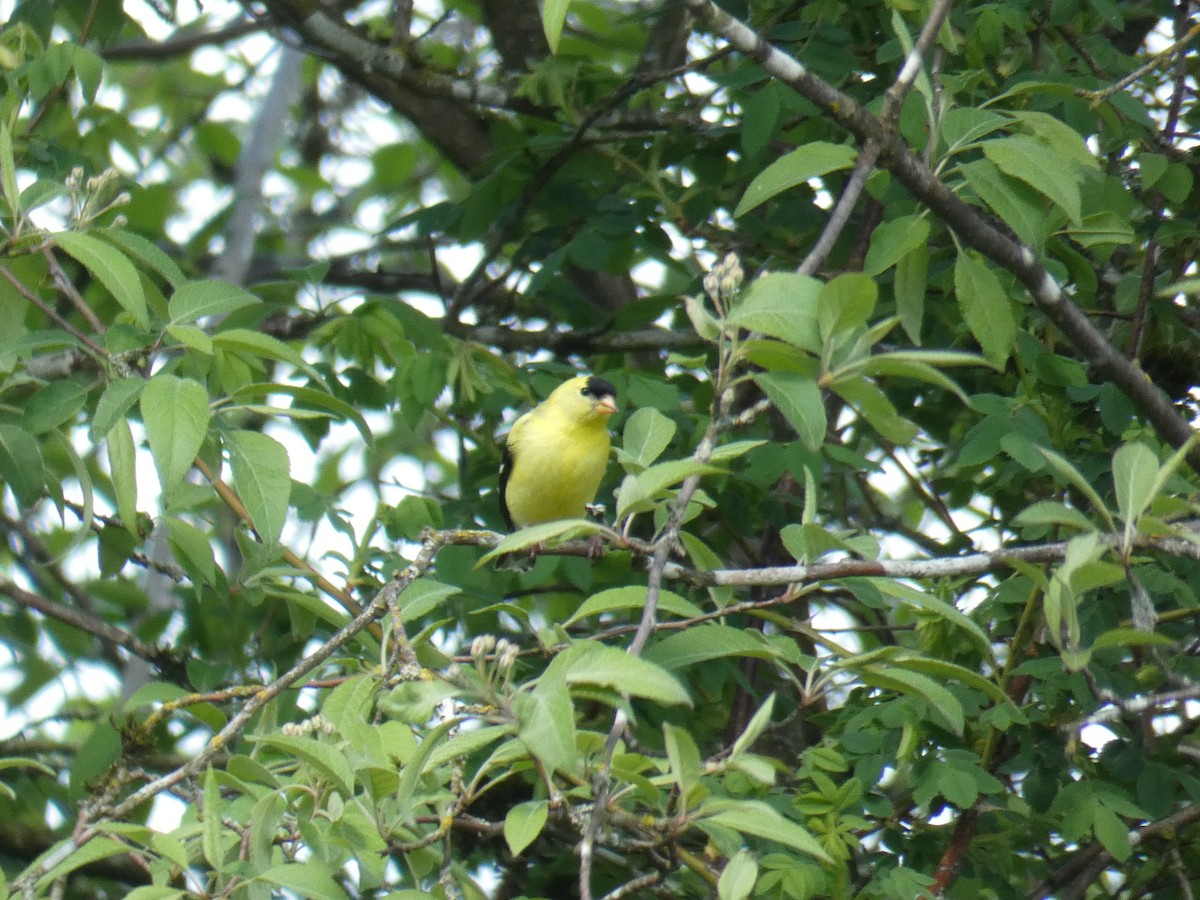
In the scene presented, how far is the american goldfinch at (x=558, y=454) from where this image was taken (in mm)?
5172

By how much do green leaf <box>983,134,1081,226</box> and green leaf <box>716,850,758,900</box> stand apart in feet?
3.95

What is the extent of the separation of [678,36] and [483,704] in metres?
4.19

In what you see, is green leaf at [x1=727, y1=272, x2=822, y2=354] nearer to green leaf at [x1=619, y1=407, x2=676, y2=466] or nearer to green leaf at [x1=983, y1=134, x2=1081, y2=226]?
green leaf at [x1=619, y1=407, x2=676, y2=466]

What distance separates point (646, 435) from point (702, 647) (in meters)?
0.42

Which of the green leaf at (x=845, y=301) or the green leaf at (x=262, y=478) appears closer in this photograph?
the green leaf at (x=845, y=301)

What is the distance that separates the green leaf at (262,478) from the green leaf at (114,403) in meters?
0.18

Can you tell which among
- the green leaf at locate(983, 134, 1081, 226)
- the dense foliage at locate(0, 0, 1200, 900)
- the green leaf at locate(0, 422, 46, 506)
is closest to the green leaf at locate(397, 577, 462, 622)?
the dense foliage at locate(0, 0, 1200, 900)

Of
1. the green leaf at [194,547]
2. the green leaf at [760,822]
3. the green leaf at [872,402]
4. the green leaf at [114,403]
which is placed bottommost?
the green leaf at [760,822]

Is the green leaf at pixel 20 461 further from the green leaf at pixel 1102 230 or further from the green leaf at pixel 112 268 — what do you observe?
the green leaf at pixel 1102 230

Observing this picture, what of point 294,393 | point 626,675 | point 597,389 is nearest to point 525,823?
point 626,675

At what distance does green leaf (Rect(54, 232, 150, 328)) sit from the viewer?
2.34 meters

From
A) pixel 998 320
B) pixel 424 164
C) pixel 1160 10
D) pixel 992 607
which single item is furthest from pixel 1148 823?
pixel 424 164

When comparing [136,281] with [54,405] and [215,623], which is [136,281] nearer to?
[54,405]

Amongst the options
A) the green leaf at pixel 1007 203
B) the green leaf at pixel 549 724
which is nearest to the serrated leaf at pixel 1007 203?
the green leaf at pixel 1007 203
